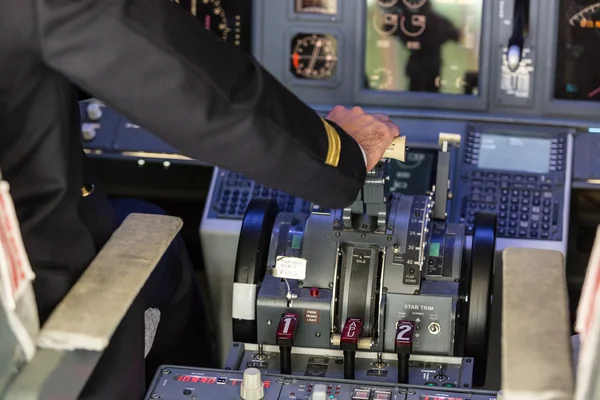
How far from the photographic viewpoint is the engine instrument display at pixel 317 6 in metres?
3.53

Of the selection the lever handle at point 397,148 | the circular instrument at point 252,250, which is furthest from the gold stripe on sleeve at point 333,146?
the circular instrument at point 252,250

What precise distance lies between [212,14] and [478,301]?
1.47m

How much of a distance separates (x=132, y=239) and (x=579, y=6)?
77.5 inches

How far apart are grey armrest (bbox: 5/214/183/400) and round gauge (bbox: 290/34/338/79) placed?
171 cm

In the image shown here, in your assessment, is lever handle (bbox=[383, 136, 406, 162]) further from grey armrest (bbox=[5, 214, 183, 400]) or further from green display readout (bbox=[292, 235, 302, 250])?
grey armrest (bbox=[5, 214, 183, 400])

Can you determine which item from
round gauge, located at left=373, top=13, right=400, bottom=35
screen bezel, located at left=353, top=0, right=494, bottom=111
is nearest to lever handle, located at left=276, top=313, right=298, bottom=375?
screen bezel, located at left=353, top=0, right=494, bottom=111

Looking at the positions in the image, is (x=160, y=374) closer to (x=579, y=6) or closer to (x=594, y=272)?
(x=594, y=272)

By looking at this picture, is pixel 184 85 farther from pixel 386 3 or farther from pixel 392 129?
pixel 386 3

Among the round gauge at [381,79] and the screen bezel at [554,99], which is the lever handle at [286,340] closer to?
the round gauge at [381,79]

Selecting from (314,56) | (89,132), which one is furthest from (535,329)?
(89,132)

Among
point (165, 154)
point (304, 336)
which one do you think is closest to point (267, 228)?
point (304, 336)

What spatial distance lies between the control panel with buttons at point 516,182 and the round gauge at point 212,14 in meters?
0.92

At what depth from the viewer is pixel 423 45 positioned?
11.4ft

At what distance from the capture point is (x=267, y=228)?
289 centimetres
